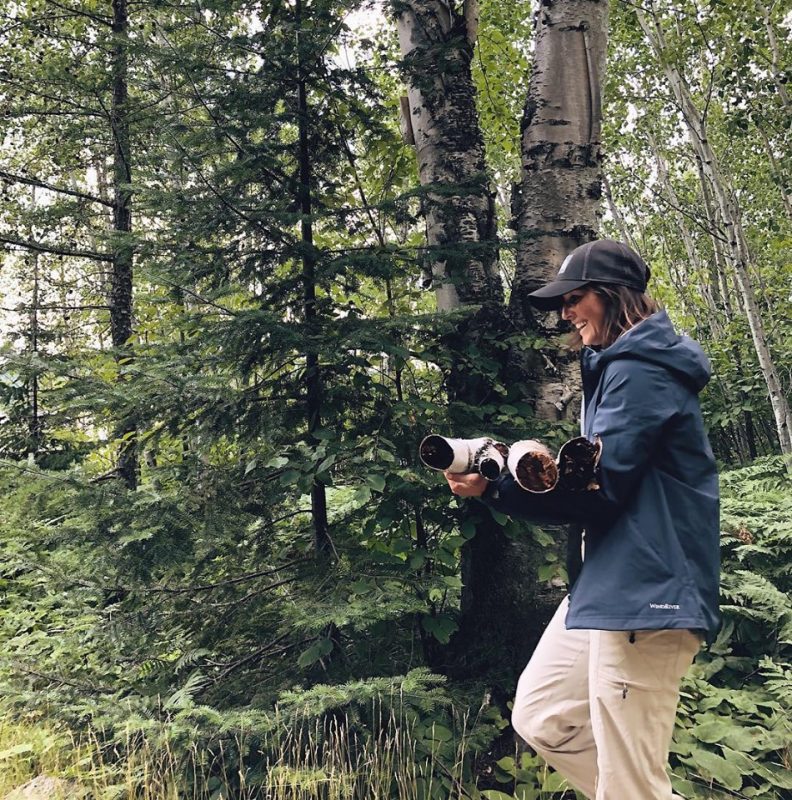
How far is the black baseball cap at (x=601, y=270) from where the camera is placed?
6.41 feet

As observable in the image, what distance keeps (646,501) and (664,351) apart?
1.37 feet

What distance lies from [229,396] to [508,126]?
17.8ft

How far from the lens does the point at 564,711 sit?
2.02 meters

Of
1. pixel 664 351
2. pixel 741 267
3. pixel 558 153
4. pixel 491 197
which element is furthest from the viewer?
pixel 741 267

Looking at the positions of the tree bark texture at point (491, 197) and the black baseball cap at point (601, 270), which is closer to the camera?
the black baseball cap at point (601, 270)

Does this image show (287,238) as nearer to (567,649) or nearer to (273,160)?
(273,160)

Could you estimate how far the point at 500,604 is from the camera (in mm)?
3529

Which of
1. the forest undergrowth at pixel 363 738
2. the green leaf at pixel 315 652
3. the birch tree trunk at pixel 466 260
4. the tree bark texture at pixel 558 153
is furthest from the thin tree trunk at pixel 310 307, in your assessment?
the tree bark texture at pixel 558 153

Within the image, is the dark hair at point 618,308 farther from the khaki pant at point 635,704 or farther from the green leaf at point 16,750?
the green leaf at point 16,750

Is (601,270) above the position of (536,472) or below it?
above

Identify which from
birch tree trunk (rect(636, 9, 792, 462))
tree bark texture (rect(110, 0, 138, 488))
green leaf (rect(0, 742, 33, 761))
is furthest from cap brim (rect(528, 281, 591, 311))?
birch tree trunk (rect(636, 9, 792, 462))

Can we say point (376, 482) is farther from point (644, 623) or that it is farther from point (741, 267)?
point (741, 267)

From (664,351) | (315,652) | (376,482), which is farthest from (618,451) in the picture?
(315,652)

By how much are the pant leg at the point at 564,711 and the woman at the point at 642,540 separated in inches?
10.6
